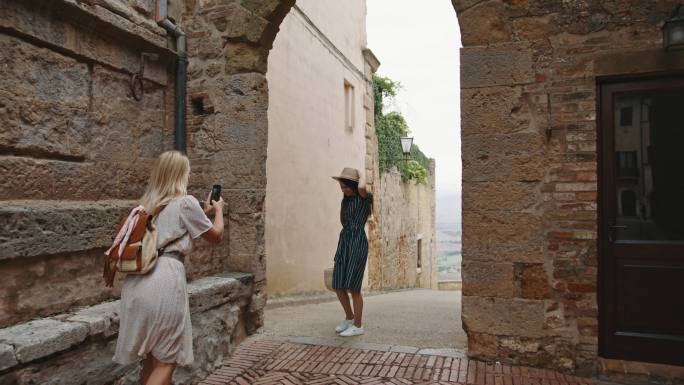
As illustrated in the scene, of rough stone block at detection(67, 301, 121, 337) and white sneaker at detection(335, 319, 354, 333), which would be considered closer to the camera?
rough stone block at detection(67, 301, 121, 337)

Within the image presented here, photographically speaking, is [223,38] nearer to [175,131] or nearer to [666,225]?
[175,131]

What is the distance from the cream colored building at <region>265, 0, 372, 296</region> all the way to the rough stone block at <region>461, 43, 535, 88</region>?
364 cm

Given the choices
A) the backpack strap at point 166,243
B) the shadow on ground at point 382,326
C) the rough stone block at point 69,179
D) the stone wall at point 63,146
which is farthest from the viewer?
the shadow on ground at point 382,326

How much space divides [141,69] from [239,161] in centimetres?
111

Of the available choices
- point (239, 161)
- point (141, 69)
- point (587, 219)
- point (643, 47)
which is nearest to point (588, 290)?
point (587, 219)

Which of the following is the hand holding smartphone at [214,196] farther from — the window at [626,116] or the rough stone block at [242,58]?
the window at [626,116]

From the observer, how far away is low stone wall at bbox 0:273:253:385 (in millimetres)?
2281

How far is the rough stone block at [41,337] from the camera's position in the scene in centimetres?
228

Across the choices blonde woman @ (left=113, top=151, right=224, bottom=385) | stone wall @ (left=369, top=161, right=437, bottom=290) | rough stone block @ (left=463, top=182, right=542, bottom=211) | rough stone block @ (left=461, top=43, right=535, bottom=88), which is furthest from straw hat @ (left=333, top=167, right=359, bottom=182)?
stone wall @ (left=369, top=161, right=437, bottom=290)

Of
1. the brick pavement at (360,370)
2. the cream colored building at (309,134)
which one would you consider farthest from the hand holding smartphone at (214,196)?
the cream colored building at (309,134)

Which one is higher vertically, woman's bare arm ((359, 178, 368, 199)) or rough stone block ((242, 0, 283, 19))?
rough stone block ((242, 0, 283, 19))

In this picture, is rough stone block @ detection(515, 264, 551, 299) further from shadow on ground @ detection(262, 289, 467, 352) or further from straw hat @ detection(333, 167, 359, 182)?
straw hat @ detection(333, 167, 359, 182)

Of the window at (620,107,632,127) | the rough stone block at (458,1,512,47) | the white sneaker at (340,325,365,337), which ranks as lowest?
the white sneaker at (340,325,365,337)

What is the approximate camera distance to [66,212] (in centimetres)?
292
